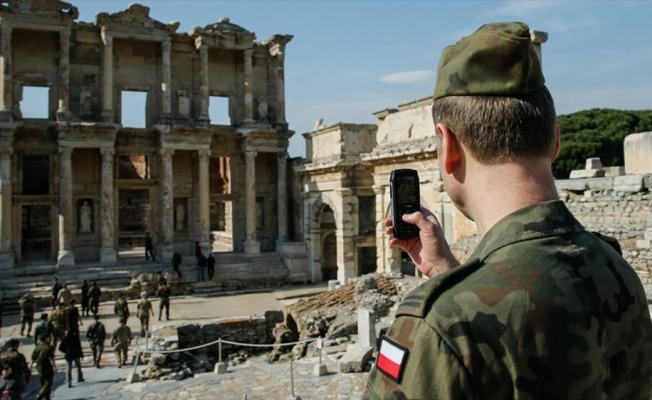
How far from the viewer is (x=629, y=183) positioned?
1213cm

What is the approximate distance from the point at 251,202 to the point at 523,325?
1067 inches

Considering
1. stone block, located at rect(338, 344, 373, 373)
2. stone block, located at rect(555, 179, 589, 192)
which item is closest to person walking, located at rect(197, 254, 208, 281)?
stone block, located at rect(338, 344, 373, 373)

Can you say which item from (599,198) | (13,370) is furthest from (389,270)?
(13,370)

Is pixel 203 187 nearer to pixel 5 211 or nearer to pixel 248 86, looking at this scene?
pixel 248 86

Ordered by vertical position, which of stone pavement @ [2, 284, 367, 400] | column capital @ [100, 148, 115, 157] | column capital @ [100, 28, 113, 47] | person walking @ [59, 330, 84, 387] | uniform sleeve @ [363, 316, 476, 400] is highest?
column capital @ [100, 28, 113, 47]

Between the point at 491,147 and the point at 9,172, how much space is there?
26.5 metres

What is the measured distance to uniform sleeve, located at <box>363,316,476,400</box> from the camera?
122 cm

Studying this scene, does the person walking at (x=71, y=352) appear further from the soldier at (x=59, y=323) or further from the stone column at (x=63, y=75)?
the stone column at (x=63, y=75)

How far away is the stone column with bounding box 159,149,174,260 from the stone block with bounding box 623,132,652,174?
19.5 m

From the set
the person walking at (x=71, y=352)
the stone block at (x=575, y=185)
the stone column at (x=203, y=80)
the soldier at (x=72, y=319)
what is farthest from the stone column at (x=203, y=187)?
the stone block at (x=575, y=185)

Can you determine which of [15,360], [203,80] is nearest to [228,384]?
[15,360]

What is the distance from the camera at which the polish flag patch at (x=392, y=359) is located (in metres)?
1.27

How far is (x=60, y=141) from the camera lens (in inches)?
974

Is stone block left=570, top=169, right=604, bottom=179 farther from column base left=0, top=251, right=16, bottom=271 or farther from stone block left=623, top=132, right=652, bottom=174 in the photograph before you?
column base left=0, top=251, right=16, bottom=271
